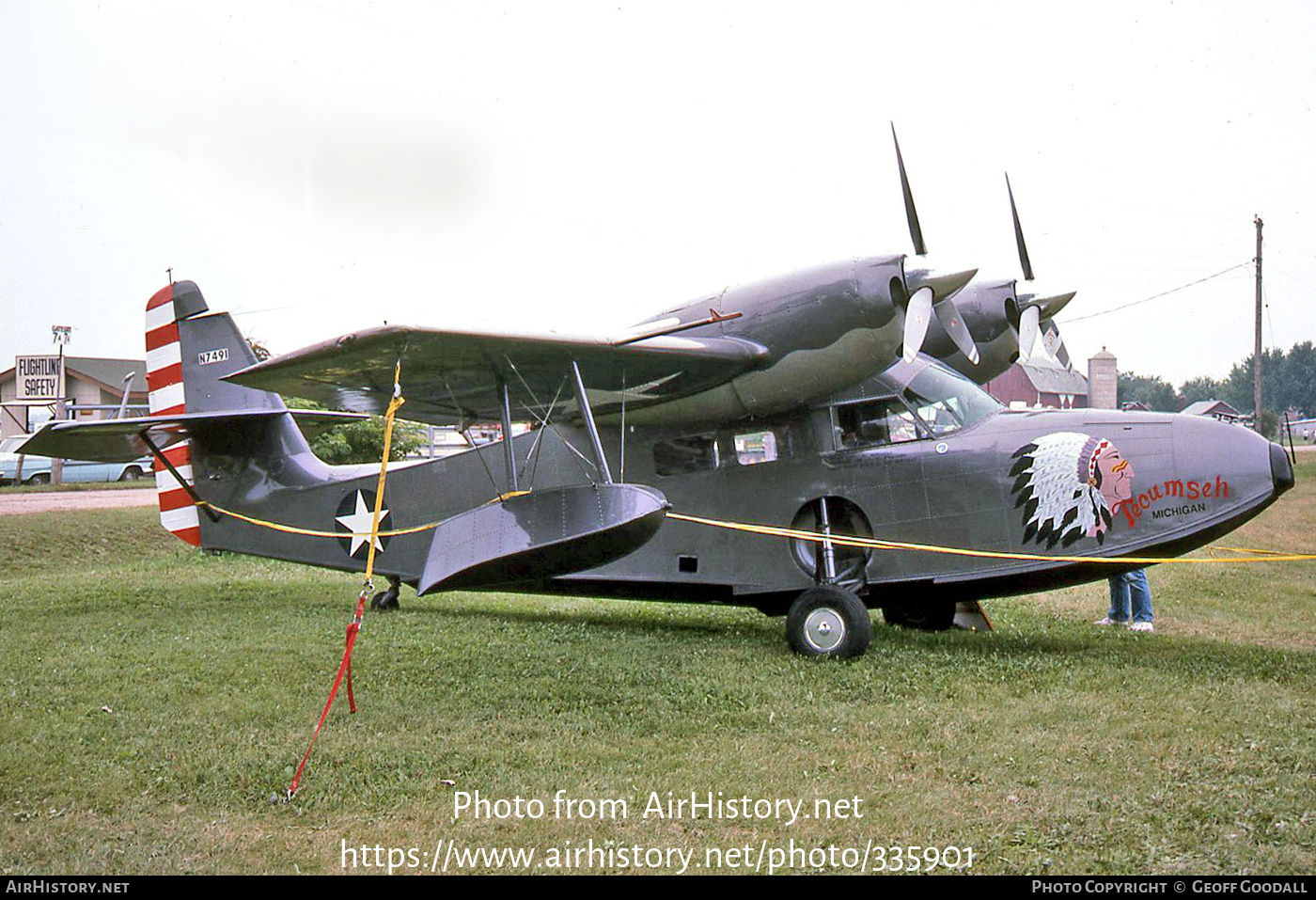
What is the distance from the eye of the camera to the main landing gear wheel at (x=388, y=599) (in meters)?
10.6

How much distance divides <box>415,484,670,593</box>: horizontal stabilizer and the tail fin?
16.1 feet

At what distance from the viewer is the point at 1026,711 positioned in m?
6.05

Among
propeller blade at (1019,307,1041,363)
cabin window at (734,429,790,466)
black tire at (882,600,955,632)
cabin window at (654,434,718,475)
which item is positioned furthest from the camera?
black tire at (882,600,955,632)

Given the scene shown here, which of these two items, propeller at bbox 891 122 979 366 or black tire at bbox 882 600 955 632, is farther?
black tire at bbox 882 600 955 632

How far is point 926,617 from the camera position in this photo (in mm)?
9336

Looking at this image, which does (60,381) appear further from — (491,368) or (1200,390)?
(1200,390)

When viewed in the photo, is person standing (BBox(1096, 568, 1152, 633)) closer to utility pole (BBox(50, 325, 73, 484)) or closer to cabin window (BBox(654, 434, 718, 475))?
cabin window (BBox(654, 434, 718, 475))

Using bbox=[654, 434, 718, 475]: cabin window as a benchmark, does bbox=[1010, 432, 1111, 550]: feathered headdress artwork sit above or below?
below

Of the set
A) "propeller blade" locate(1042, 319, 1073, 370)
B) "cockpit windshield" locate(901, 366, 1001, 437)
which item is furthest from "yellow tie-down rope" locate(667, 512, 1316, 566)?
"propeller blade" locate(1042, 319, 1073, 370)

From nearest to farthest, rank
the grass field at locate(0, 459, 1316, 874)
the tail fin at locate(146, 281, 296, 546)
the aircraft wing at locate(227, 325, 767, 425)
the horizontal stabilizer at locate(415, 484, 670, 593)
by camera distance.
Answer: the grass field at locate(0, 459, 1316, 874), the horizontal stabilizer at locate(415, 484, 670, 593), the aircraft wing at locate(227, 325, 767, 425), the tail fin at locate(146, 281, 296, 546)

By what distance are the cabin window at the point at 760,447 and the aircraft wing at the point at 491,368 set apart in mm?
887

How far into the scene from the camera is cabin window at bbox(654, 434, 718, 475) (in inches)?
352
